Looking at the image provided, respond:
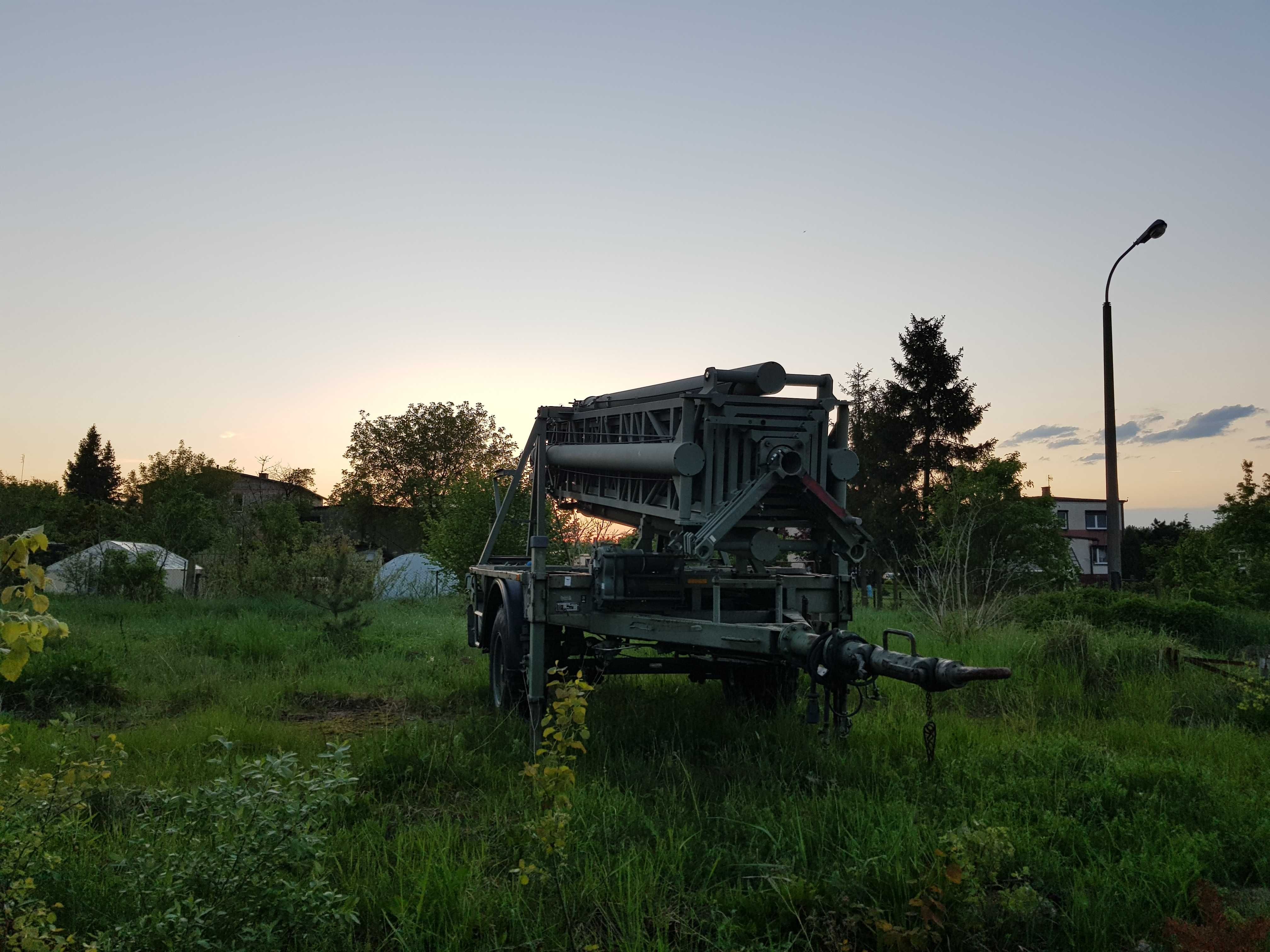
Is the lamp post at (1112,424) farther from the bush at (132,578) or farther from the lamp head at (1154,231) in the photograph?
the bush at (132,578)

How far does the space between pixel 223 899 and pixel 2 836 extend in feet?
3.32

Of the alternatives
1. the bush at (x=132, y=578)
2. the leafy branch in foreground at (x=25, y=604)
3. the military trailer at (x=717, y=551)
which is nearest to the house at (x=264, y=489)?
the bush at (x=132, y=578)

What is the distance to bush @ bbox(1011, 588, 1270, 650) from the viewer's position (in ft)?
45.0

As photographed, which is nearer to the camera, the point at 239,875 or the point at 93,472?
the point at 239,875

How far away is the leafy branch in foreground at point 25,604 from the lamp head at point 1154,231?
61.0 ft

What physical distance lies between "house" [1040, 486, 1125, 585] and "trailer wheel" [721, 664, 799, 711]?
191ft

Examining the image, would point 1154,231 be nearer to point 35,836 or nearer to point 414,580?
point 35,836

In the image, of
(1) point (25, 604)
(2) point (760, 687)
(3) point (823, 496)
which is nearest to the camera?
(1) point (25, 604)

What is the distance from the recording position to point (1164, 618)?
13.8 meters

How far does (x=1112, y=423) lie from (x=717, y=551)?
13493mm

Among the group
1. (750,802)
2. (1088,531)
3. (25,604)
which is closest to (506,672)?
(750,802)

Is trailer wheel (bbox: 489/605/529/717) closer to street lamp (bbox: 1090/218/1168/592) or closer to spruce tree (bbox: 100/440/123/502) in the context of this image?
street lamp (bbox: 1090/218/1168/592)

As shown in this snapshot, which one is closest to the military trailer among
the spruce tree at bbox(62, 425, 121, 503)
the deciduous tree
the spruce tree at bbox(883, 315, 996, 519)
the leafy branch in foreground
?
the leafy branch in foreground

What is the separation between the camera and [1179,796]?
5848 mm
